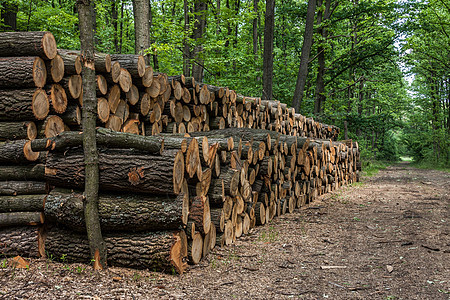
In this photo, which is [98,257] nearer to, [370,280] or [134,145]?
[134,145]

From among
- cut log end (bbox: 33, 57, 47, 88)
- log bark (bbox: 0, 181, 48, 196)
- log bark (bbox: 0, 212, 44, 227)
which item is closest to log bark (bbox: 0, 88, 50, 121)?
cut log end (bbox: 33, 57, 47, 88)

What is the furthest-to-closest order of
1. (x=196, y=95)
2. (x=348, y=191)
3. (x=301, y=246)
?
(x=348, y=191) → (x=196, y=95) → (x=301, y=246)

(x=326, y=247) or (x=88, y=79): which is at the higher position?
(x=88, y=79)

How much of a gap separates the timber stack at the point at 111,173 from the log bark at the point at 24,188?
0.04 feet

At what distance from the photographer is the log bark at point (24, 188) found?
3803 millimetres

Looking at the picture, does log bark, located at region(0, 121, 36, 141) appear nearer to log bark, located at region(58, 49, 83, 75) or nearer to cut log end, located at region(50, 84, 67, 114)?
cut log end, located at region(50, 84, 67, 114)

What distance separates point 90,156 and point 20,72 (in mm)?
1604

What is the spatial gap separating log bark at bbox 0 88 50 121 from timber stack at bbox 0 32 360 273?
0.01 meters

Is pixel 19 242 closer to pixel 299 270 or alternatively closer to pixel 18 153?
pixel 18 153

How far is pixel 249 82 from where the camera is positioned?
17.5 meters

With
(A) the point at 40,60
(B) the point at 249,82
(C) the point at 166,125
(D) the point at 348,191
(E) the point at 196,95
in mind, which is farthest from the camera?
(B) the point at 249,82

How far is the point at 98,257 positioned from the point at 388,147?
35.6 meters

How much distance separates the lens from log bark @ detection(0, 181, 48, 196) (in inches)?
150

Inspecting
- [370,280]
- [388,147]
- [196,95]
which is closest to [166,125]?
[196,95]
